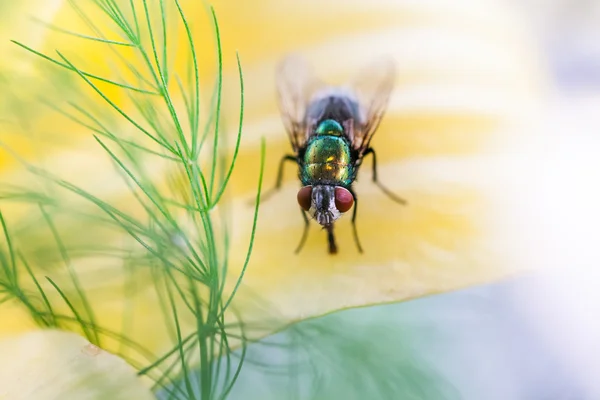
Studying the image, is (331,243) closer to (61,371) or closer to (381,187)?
(381,187)

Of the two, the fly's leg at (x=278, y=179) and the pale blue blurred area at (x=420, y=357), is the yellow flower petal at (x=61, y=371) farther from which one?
the fly's leg at (x=278, y=179)

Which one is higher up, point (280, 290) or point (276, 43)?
point (276, 43)

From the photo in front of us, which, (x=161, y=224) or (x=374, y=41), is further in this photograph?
(x=374, y=41)

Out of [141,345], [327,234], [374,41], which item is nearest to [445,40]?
[374,41]

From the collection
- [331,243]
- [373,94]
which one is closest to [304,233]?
[331,243]

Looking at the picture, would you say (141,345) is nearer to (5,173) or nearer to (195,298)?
(195,298)

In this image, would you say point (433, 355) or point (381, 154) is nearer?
point (433, 355)
